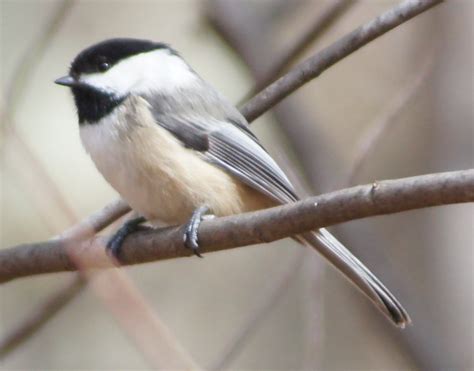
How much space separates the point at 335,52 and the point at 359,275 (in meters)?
0.54

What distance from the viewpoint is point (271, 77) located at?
2.73 metres

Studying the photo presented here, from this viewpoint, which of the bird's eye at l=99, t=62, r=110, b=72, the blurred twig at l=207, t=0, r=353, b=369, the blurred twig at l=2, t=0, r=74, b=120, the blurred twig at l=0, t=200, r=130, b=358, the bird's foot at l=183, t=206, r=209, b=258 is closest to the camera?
the bird's foot at l=183, t=206, r=209, b=258

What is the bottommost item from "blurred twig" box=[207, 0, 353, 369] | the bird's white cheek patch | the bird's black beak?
"blurred twig" box=[207, 0, 353, 369]

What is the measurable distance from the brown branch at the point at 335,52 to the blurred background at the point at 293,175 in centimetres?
24

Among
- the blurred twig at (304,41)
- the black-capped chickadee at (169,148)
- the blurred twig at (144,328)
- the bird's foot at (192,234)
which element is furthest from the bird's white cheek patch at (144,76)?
the blurred twig at (144,328)

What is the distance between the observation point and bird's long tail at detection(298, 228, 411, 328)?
2158 mm

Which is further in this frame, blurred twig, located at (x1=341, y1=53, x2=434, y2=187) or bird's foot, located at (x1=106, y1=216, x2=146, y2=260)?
blurred twig, located at (x1=341, y1=53, x2=434, y2=187)

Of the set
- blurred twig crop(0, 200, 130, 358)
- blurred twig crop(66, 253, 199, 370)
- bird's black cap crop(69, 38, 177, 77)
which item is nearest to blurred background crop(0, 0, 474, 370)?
bird's black cap crop(69, 38, 177, 77)

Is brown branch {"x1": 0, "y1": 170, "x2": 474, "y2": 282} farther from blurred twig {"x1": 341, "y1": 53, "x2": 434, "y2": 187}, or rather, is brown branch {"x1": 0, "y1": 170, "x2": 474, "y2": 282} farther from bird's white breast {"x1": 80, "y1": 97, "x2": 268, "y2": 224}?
blurred twig {"x1": 341, "y1": 53, "x2": 434, "y2": 187}

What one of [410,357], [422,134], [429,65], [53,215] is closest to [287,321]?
[422,134]

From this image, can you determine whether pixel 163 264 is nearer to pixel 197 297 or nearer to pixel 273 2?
pixel 197 297

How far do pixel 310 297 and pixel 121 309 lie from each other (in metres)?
1.46

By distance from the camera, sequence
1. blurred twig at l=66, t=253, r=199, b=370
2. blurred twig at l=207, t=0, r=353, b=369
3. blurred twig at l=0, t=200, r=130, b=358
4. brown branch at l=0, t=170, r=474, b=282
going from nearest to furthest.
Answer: blurred twig at l=66, t=253, r=199, b=370, brown branch at l=0, t=170, r=474, b=282, blurred twig at l=0, t=200, r=130, b=358, blurred twig at l=207, t=0, r=353, b=369

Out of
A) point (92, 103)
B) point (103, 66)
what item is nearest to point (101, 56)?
point (103, 66)
